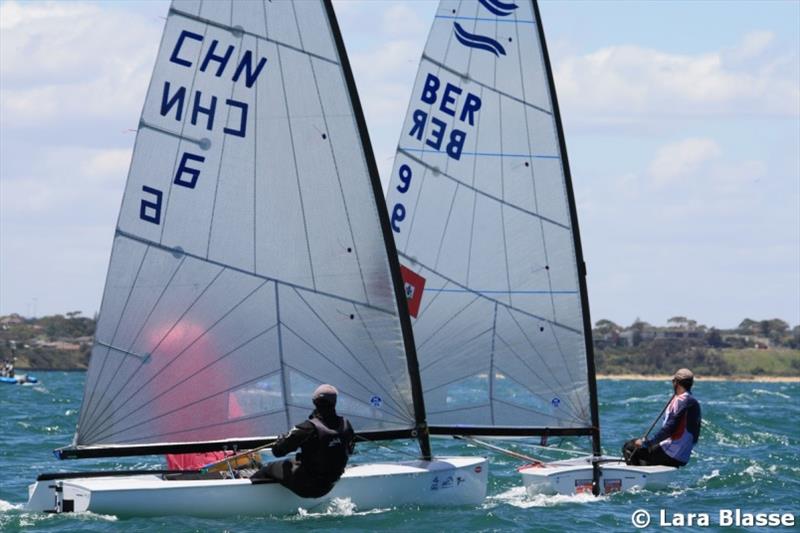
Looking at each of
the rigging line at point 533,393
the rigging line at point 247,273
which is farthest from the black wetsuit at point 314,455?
the rigging line at point 533,393

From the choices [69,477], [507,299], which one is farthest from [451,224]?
[69,477]

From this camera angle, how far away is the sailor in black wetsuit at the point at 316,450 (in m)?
14.8

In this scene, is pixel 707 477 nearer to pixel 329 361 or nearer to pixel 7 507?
pixel 329 361

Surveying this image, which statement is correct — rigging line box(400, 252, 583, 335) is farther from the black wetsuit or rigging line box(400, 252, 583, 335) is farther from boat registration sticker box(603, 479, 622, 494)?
the black wetsuit

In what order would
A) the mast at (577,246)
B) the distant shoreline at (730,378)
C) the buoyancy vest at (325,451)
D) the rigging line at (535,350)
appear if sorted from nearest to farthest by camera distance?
1. the buoyancy vest at (325,451)
2. the rigging line at (535,350)
3. the mast at (577,246)
4. the distant shoreline at (730,378)

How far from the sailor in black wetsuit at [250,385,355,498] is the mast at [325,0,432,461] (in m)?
1.68

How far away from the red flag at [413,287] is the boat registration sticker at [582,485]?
8.89 ft

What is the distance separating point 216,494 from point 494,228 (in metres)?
5.83

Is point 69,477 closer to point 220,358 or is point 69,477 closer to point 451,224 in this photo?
point 220,358

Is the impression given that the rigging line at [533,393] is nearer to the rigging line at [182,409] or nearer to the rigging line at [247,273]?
the rigging line at [247,273]

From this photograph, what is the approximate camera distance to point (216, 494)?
1502 centimetres

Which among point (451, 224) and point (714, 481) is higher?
point (451, 224)

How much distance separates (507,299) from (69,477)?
626 centimetres

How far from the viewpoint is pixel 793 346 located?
169 metres
